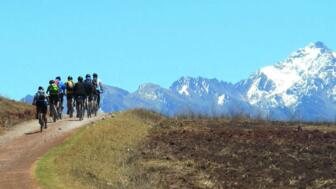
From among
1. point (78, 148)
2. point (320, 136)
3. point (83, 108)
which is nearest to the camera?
point (78, 148)

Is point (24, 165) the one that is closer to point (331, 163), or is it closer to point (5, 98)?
point (331, 163)

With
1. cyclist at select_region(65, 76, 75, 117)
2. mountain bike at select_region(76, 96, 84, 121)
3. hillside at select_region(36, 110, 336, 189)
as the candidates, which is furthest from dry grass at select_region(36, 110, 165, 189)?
cyclist at select_region(65, 76, 75, 117)

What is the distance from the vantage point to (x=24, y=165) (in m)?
29.4

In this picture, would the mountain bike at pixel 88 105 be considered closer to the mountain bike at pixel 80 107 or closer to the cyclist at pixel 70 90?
the mountain bike at pixel 80 107

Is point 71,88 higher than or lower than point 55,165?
higher

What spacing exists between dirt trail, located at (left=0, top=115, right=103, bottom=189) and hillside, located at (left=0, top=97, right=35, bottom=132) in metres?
0.91

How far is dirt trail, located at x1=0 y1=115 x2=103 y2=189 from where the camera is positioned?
26.5 meters

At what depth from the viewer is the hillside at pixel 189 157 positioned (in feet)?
97.4

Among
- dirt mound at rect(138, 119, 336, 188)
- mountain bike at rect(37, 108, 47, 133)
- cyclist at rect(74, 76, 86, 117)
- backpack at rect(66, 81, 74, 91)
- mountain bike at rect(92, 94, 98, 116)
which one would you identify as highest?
backpack at rect(66, 81, 74, 91)

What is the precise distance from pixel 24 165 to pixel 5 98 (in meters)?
20.3

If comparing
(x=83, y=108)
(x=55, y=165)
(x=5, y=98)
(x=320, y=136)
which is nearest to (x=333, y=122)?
(x=320, y=136)

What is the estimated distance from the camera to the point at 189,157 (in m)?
35.1

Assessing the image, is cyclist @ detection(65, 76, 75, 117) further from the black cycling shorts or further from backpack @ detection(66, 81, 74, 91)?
the black cycling shorts

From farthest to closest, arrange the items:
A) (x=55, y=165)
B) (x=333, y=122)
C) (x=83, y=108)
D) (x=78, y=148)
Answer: (x=333, y=122), (x=83, y=108), (x=78, y=148), (x=55, y=165)
